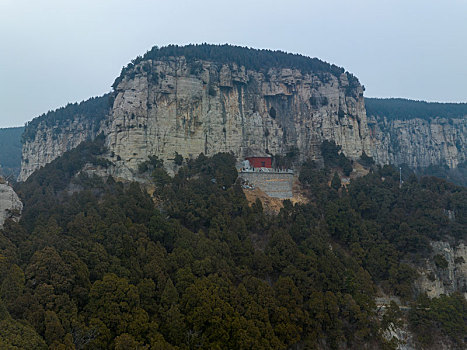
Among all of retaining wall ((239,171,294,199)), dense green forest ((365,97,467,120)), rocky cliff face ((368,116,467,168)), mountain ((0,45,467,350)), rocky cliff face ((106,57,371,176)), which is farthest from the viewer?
dense green forest ((365,97,467,120))

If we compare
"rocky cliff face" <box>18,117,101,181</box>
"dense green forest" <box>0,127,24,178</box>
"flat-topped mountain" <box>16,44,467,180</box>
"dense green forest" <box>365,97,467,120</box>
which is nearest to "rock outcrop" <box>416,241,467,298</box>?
"flat-topped mountain" <box>16,44,467,180</box>

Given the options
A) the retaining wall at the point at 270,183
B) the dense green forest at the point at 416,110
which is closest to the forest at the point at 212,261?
the retaining wall at the point at 270,183

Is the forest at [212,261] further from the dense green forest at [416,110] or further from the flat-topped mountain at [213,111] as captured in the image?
the dense green forest at [416,110]

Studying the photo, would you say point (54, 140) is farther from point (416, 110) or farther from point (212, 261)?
point (416, 110)

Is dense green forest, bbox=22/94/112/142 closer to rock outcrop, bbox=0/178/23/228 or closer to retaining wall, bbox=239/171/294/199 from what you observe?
retaining wall, bbox=239/171/294/199

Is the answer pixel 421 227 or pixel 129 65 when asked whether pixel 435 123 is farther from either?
pixel 129 65

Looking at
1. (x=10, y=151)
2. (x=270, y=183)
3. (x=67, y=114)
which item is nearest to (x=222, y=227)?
(x=270, y=183)

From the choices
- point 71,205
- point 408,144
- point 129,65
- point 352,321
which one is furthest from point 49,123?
point 408,144
